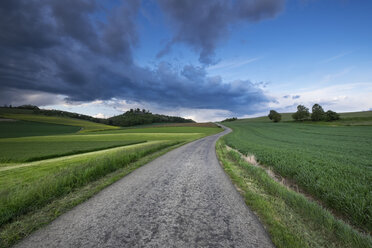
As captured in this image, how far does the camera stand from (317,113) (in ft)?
219

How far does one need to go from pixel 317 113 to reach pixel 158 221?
8928 cm

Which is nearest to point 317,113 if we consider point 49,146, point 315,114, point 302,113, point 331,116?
point 315,114

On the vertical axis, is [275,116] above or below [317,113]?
below

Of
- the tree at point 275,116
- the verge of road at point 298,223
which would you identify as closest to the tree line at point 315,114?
the tree at point 275,116

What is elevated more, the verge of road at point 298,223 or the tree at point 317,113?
the tree at point 317,113

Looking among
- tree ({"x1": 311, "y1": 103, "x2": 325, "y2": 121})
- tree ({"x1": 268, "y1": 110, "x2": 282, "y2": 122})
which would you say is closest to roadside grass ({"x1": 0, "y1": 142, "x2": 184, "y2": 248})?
tree ({"x1": 311, "y1": 103, "x2": 325, "y2": 121})

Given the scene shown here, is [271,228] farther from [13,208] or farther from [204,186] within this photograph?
[13,208]

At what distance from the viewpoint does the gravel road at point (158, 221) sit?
272cm

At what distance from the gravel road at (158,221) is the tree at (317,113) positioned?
85.4m

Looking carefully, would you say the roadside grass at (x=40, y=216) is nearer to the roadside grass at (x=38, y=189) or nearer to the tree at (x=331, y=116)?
the roadside grass at (x=38, y=189)

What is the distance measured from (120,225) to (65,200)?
2.57 meters

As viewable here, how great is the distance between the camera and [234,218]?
11.4 ft

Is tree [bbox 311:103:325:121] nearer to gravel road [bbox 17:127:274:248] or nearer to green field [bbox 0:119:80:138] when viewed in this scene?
gravel road [bbox 17:127:274:248]

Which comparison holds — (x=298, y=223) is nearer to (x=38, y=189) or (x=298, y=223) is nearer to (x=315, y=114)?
(x=38, y=189)
